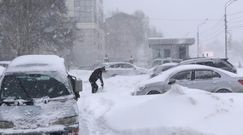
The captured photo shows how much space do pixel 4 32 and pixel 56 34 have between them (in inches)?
295

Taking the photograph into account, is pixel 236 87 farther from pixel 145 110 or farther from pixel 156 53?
pixel 156 53

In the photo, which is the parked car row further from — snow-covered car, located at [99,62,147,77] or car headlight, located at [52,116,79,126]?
snow-covered car, located at [99,62,147,77]

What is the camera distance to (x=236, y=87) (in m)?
16.5

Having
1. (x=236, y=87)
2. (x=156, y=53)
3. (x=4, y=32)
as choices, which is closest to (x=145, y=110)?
(x=236, y=87)

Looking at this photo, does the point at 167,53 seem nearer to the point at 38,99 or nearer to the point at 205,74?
the point at 205,74

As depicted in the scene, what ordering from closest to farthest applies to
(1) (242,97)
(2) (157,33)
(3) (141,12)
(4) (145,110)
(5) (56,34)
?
(4) (145,110) → (1) (242,97) → (5) (56,34) → (3) (141,12) → (2) (157,33)

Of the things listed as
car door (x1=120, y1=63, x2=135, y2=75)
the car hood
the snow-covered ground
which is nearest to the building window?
car door (x1=120, y1=63, x2=135, y2=75)

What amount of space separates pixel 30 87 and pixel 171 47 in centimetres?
4378

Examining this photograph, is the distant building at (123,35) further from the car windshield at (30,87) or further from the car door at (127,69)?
the car windshield at (30,87)

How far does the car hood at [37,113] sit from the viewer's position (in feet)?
26.7

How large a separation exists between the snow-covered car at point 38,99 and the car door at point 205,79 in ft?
22.7

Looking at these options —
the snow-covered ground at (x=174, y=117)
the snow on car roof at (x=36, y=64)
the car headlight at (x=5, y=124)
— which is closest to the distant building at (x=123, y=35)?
the snow-covered ground at (x=174, y=117)

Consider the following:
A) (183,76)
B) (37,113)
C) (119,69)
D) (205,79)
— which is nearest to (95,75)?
(183,76)

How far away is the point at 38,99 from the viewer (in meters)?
9.00
